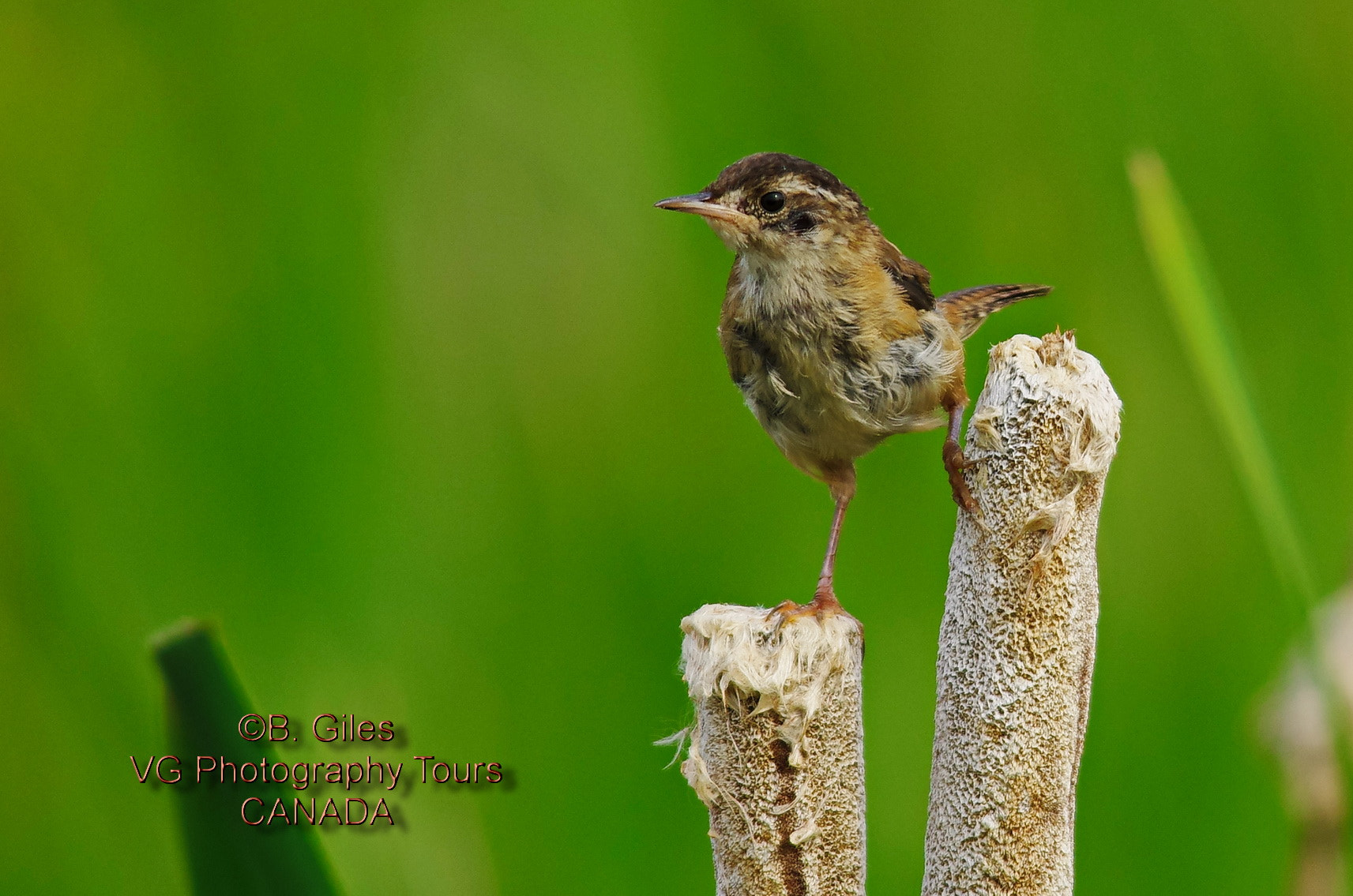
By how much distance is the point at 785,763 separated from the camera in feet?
3.34

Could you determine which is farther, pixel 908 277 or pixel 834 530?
pixel 834 530

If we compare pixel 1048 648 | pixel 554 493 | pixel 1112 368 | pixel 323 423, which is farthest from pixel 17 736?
pixel 1112 368

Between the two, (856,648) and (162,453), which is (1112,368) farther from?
(162,453)

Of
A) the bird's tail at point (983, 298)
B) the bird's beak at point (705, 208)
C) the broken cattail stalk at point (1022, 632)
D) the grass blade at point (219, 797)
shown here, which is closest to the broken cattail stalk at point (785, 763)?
the broken cattail stalk at point (1022, 632)

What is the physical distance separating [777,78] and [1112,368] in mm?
761

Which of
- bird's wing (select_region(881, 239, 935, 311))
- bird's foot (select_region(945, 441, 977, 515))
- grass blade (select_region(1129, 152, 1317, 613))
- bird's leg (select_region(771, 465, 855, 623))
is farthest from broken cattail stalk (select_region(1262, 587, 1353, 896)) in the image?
bird's wing (select_region(881, 239, 935, 311))

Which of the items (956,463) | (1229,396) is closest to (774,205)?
(956,463)

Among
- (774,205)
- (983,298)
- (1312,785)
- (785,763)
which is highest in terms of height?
(774,205)

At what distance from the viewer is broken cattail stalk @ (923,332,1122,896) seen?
980 millimetres

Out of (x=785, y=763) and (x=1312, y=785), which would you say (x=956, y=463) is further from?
(x=1312, y=785)

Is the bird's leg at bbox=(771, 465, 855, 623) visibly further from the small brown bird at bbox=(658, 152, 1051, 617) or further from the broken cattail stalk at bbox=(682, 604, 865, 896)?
the broken cattail stalk at bbox=(682, 604, 865, 896)

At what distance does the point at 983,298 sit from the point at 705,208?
2.06 feet

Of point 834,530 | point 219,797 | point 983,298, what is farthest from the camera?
point 983,298

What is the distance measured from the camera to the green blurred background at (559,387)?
1597 mm
